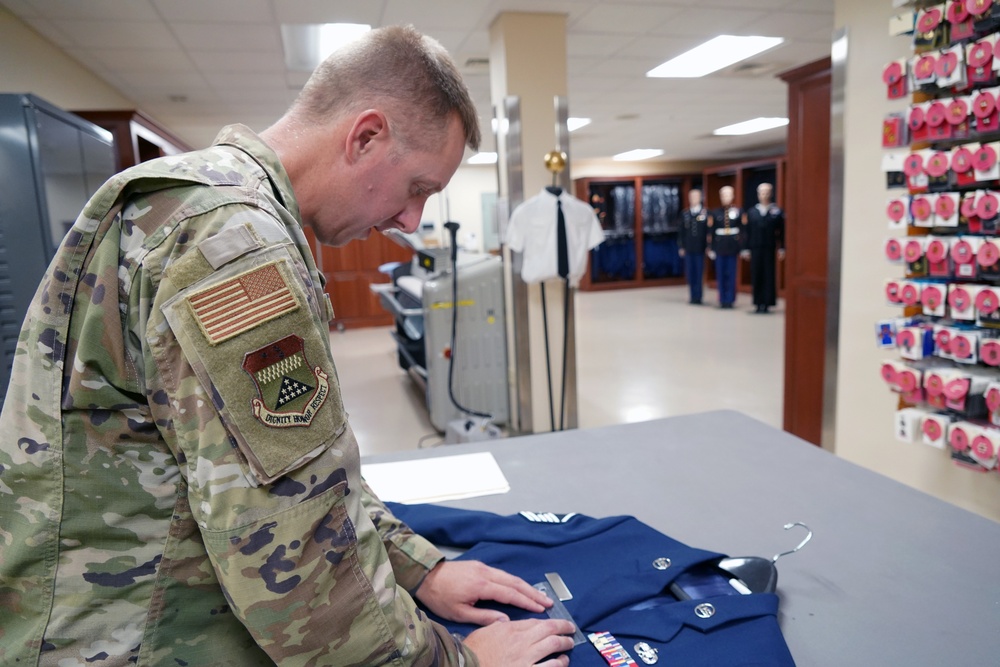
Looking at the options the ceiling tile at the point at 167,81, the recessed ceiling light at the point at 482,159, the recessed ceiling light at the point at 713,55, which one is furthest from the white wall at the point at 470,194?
the recessed ceiling light at the point at 713,55

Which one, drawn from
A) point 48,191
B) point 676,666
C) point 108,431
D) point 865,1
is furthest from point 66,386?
point 865,1

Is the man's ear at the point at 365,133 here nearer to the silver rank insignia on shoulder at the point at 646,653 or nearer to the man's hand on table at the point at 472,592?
the man's hand on table at the point at 472,592

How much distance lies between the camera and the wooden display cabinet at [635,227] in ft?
42.0

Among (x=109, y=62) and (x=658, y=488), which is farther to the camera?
(x=109, y=62)

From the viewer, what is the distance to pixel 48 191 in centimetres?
239

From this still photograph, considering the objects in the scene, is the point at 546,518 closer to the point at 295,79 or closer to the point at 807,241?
the point at 807,241

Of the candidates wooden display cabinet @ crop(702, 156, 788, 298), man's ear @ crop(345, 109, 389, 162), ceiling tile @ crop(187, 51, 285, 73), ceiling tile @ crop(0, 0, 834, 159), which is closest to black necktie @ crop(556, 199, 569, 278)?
ceiling tile @ crop(0, 0, 834, 159)

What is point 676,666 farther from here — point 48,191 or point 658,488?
point 48,191

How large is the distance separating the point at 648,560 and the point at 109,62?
18.1 feet

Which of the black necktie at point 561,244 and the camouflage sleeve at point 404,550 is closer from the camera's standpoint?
the camouflage sleeve at point 404,550

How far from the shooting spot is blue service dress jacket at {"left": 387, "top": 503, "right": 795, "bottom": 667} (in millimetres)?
853

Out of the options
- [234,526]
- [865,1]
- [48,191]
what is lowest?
[234,526]

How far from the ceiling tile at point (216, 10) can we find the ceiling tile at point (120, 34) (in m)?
0.25

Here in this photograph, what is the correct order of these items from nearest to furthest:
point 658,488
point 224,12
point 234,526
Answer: point 234,526 → point 658,488 → point 224,12
